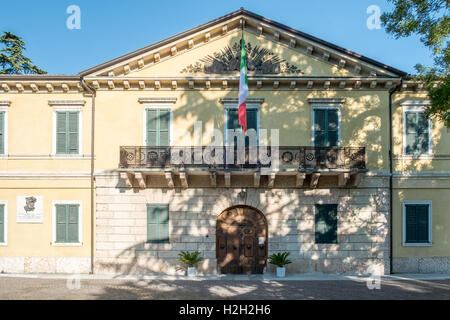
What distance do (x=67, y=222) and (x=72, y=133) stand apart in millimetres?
3811

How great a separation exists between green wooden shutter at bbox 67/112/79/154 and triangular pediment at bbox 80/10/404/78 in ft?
6.46

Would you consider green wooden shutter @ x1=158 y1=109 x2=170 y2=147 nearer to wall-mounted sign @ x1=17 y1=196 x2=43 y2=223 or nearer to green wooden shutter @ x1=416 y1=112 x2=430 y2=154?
wall-mounted sign @ x1=17 y1=196 x2=43 y2=223

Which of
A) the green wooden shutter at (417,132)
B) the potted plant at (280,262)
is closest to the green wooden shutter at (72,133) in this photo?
the potted plant at (280,262)

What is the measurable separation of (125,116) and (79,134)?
2.14 m

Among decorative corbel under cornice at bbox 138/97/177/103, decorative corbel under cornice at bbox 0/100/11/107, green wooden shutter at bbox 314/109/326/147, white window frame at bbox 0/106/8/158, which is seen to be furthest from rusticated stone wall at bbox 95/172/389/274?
decorative corbel under cornice at bbox 0/100/11/107

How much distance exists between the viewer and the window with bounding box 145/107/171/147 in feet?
53.6

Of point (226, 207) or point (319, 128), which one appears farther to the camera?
point (319, 128)

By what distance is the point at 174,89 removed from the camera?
16.5 m

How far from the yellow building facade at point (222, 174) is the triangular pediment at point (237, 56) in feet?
0.19

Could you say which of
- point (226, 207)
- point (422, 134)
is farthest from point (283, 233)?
point (422, 134)

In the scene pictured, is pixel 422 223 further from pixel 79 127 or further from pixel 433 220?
pixel 79 127

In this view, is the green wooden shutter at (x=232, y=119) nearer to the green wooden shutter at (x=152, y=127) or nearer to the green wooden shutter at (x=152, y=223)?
the green wooden shutter at (x=152, y=127)

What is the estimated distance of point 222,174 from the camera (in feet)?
52.1

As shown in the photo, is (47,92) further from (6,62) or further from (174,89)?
(6,62)
